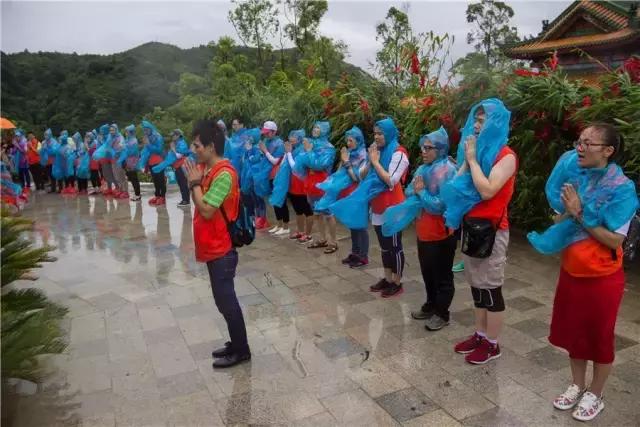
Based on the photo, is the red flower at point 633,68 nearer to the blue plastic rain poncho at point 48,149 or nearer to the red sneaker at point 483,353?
the red sneaker at point 483,353

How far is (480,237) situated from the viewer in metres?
2.99

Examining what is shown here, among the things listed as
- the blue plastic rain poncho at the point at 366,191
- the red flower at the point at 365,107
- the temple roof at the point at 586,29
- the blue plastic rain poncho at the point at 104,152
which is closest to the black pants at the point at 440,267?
the blue plastic rain poncho at the point at 366,191

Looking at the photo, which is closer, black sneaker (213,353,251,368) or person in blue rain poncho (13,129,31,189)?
black sneaker (213,353,251,368)

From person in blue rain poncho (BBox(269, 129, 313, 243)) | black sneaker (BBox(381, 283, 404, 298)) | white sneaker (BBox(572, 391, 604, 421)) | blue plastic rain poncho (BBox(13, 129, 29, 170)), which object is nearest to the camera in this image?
white sneaker (BBox(572, 391, 604, 421))

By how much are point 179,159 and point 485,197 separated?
770 centimetres

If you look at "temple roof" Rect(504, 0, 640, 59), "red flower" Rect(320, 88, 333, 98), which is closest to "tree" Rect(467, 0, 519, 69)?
"temple roof" Rect(504, 0, 640, 59)

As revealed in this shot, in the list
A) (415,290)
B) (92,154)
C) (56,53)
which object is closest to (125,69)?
(56,53)

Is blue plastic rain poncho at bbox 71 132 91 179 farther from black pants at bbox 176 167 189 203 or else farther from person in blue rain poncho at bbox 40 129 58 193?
black pants at bbox 176 167 189 203

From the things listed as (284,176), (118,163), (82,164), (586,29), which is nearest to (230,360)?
(284,176)

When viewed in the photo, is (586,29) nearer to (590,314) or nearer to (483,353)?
(483,353)

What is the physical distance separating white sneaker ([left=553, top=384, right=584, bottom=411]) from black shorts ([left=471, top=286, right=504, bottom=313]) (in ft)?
1.93

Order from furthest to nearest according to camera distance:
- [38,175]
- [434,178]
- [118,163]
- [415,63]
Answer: [38,175]
[118,163]
[415,63]
[434,178]

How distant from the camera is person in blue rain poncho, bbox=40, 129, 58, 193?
12.4m

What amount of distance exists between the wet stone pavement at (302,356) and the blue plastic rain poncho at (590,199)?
0.96m
